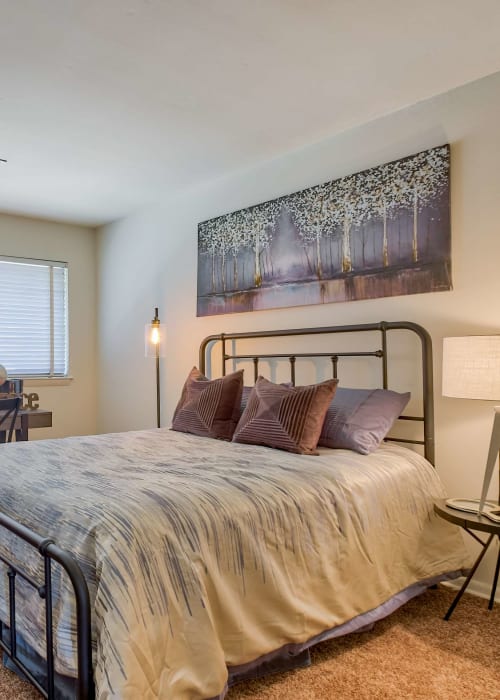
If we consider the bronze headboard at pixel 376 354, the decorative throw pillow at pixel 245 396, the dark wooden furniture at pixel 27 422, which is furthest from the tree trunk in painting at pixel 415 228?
A: the dark wooden furniture at pixel 27 422

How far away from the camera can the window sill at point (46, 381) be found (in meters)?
4.88

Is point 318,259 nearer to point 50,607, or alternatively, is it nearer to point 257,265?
point 257,265

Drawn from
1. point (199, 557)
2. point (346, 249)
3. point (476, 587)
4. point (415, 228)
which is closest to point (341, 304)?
point (346, 249)

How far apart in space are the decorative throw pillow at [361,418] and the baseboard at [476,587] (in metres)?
0.77

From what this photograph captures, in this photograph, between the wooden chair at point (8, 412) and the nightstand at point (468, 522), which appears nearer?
the nightstand at point (468, 522)

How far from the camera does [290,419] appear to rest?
258cm

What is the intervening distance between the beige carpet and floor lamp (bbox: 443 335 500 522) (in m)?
0.48

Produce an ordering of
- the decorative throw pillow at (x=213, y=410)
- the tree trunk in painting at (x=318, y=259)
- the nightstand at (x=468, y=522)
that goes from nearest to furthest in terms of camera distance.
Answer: the nightstand at (x=468, y=522) < the decorative throw pillow at (x=213, y=410) < the tree trunk in painting at (x=318, y=259)

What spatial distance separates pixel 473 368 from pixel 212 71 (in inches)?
68.9

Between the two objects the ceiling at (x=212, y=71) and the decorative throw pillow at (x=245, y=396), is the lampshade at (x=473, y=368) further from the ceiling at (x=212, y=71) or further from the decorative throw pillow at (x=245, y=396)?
the ceiling at (x=212, y=71)

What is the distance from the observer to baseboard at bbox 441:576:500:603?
2.50m

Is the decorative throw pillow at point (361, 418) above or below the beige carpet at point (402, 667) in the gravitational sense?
above

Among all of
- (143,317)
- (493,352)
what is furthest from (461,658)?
(143,317)

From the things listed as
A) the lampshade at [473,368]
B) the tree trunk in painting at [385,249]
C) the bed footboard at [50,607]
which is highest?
the tree trunk in painting at [385,249]
